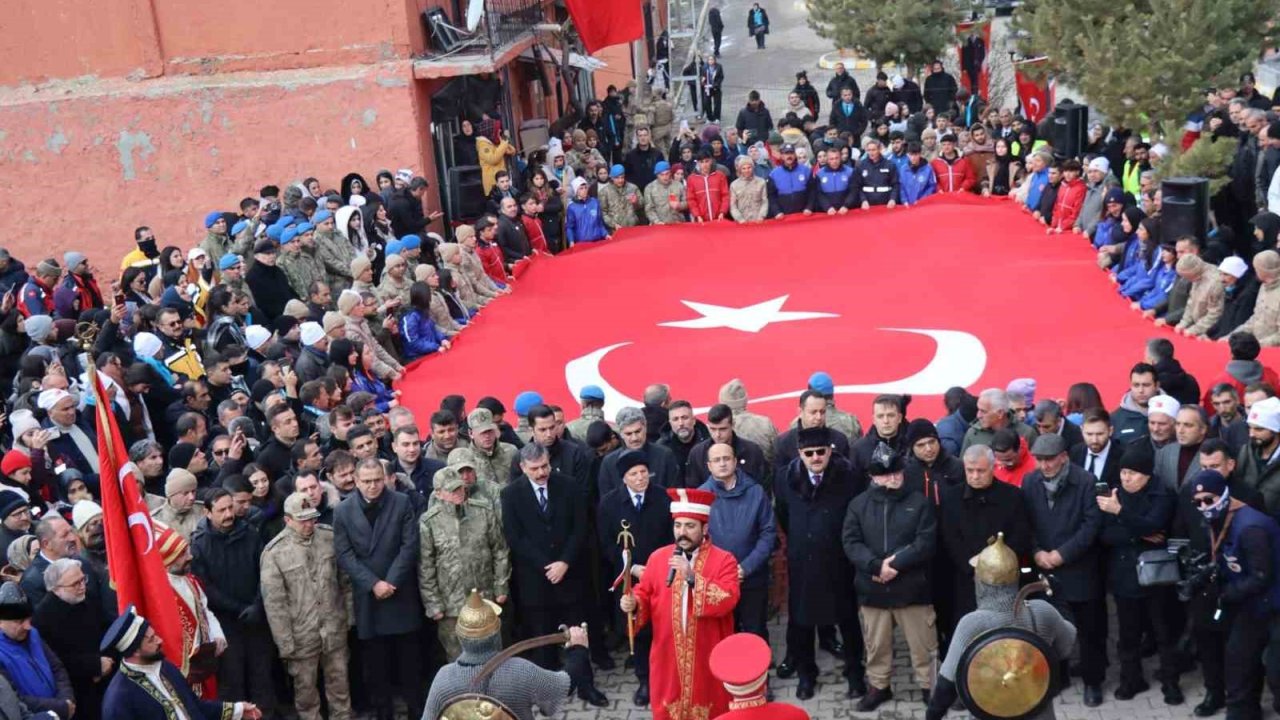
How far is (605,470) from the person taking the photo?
365 inches

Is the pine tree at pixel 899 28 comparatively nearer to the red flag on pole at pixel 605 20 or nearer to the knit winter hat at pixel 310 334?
the red flag on pole at pixel 605 20

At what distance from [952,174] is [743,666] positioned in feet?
41.5

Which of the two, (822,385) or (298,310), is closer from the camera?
(822,385)

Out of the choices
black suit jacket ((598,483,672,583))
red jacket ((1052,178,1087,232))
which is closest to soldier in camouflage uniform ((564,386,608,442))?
black suit jacket ((598,483,672,583))

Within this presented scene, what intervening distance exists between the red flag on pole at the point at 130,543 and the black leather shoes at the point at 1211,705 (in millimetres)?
5296

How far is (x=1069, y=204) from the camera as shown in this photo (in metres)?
15.5

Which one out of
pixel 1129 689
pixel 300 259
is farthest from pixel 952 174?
pixel 1129 689

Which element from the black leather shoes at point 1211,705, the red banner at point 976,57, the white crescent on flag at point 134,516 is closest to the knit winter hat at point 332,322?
the white crescent on flag at point 134,516

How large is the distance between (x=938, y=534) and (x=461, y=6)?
1254 centimetres

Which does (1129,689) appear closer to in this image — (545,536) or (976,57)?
(545,536)

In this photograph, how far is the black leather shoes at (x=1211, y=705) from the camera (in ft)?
27.3

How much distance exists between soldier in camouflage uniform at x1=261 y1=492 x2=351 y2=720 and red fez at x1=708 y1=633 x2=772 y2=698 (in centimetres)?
325

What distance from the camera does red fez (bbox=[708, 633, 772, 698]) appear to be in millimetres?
5902

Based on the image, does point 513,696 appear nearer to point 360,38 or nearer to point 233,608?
point 233,608
